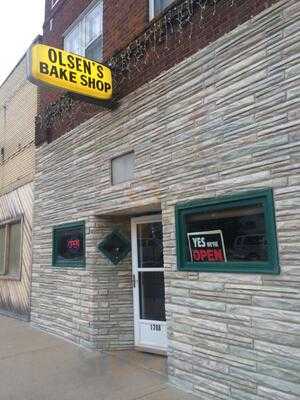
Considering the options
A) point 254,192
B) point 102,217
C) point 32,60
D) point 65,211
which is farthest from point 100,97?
point 254,192

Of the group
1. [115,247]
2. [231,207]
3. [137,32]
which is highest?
[137,32]

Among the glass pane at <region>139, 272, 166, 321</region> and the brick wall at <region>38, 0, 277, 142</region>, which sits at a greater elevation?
the brick wall at <region>38, 0, 277, 142</region>

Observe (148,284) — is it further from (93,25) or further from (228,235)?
(93,25)

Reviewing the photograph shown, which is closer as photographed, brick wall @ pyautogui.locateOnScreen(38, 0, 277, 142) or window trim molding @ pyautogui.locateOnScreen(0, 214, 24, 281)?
brick wall @ pyautogui.locateOnScreen(38, 0, 277, 142)

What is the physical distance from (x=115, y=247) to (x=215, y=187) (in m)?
2.82

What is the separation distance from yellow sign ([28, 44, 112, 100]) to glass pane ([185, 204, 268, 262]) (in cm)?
271

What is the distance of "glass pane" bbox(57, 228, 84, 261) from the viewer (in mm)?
7807

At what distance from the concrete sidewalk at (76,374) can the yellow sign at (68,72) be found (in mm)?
3967

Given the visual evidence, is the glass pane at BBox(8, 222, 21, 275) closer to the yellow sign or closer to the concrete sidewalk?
the concrete sidewalk

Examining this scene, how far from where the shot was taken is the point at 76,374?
583 centimetres

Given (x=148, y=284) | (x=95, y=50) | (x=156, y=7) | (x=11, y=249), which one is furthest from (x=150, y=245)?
(x=11, y=249)

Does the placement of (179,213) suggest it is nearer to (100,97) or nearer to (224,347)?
(224,347)

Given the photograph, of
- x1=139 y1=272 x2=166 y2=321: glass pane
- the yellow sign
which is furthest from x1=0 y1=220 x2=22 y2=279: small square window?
the yellow sign

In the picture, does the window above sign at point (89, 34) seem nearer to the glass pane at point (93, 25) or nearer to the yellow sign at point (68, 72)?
the glass pane at point (93, 25)
